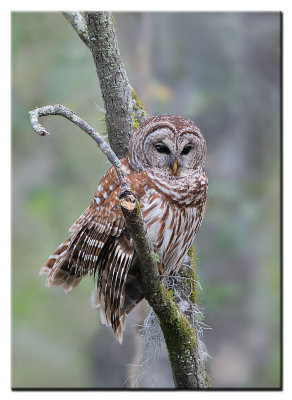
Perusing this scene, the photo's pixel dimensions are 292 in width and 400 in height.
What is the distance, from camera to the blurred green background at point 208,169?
4363mm

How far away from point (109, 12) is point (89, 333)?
324cm

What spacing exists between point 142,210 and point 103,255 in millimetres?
284

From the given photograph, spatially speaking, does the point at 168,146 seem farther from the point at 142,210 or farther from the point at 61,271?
the point at 61,271

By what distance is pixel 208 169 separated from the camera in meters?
6.30

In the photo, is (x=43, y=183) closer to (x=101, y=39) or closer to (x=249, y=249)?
(x=249, y=249)

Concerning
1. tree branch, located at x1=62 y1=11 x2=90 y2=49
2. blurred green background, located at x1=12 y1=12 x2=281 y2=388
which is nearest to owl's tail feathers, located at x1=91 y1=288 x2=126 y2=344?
blurred green background, located at x1=12 y1=12 x2=281 y2=388

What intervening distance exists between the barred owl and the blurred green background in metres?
0.83

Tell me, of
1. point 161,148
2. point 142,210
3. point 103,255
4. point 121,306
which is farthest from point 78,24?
point 121,306

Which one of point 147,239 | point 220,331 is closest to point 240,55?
point 220,331

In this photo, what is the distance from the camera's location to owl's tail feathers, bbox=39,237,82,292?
3.06 meters

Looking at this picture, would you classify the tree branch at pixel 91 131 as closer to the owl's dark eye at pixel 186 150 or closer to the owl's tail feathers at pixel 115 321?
the owl's dark eye at pixel 186 150

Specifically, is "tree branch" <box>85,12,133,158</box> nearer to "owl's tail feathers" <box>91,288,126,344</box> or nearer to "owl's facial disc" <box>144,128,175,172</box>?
"owl's facial disc" <box>144,128,175,172</box>

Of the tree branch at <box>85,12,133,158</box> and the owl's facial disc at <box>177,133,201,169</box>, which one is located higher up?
the tree branch at <box>85,12,133,158</box>

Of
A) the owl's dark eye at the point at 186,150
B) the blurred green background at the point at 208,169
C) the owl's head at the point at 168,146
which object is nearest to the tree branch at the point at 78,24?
the blurred green background at the point at 208,169
